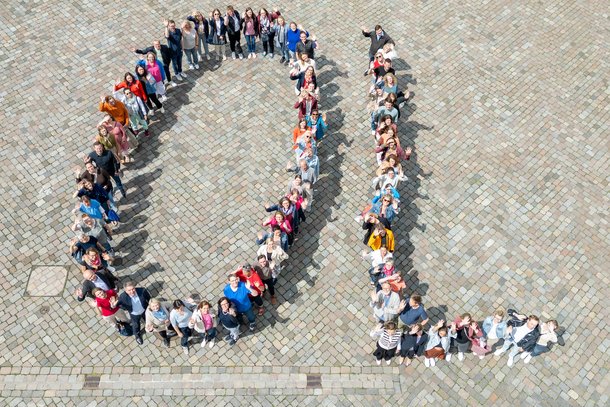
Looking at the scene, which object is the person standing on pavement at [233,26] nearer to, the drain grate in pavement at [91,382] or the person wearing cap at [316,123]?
the person wearing cap at [316,123]

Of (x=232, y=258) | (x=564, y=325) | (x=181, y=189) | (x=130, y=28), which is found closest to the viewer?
(x=564, y=325)

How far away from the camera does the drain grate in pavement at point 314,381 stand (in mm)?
12555

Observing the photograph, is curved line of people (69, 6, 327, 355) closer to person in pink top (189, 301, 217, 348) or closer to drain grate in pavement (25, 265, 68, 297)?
person in pink top (189, 301, 217, 348)

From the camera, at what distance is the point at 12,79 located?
58.5 ft

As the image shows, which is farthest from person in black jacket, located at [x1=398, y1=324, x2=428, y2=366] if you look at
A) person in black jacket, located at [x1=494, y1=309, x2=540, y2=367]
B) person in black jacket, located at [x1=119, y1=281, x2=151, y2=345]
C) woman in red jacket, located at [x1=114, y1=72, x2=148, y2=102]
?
woman in red jacket, located at [x1=114, y1=72, x2=148, y2=102]

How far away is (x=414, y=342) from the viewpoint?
1198 cm

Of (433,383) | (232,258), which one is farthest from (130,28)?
(433,383)

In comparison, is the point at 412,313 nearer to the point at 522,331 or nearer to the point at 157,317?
the point at 522,331

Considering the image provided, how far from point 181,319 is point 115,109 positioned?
6722 mm

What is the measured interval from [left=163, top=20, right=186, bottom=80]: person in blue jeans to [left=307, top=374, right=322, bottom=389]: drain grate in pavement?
1083cm

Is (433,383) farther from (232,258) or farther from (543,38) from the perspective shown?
(543,38)

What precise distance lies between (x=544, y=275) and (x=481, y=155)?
4211mm

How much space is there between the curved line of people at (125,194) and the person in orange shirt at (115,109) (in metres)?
0.03

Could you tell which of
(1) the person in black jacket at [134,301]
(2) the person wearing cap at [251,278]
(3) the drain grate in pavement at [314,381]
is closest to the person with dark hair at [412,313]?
(3) the drain grate in pavement at [314,381]
